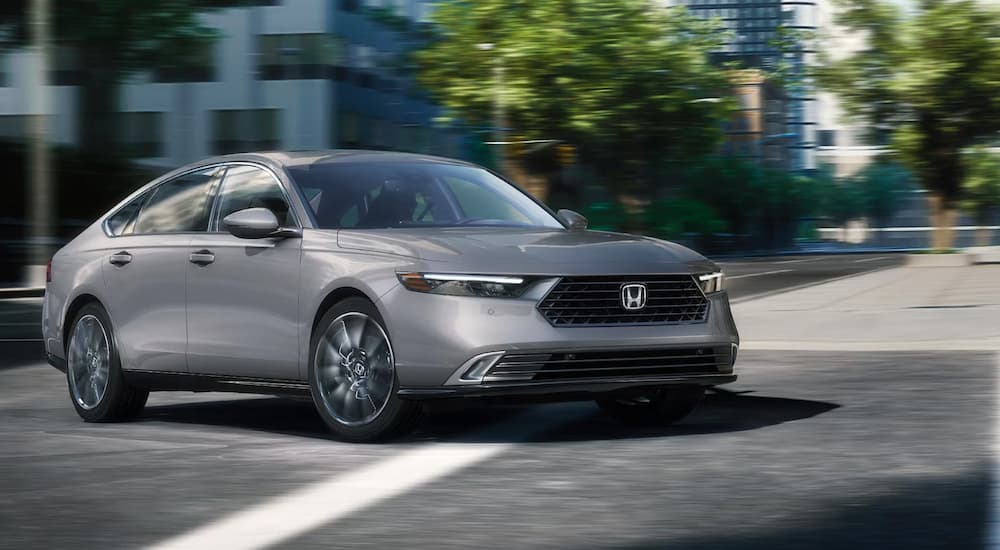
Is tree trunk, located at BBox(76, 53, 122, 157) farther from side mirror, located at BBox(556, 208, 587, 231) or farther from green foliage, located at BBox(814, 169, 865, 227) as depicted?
green foliage, located at BBox(814, 169, 865, 227)

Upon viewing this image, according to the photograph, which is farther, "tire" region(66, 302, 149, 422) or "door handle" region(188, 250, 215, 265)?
"tire" region(66, 302, 149, 422)

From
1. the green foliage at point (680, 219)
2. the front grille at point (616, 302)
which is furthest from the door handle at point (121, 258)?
the green foliage at point (680, 219)

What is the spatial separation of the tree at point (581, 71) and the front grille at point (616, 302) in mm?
37604

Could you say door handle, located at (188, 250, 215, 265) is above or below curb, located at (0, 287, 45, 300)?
above

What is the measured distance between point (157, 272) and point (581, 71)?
131ft

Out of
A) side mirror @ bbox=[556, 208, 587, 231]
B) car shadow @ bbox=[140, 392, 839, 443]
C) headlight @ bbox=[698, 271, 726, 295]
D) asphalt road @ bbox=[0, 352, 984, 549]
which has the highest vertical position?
side mirror @ bbox=[556, 208, 587, 231]

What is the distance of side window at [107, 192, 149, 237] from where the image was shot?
9.92m

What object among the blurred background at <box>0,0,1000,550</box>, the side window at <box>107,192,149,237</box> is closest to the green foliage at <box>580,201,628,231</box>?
the blurred background at <box>0,0,1000,550</box>

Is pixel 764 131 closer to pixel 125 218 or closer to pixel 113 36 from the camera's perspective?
pixel 113 36

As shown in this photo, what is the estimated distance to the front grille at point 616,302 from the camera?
775 cm

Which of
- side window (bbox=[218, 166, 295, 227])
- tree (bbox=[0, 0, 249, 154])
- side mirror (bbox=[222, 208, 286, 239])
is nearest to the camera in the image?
side mirror (bbox=[222, 208, 286, 239])

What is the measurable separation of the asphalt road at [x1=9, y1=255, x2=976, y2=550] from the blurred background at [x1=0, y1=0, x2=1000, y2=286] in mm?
20347

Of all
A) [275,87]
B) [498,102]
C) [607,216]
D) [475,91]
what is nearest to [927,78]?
[498,102]

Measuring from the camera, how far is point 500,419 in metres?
9.40
